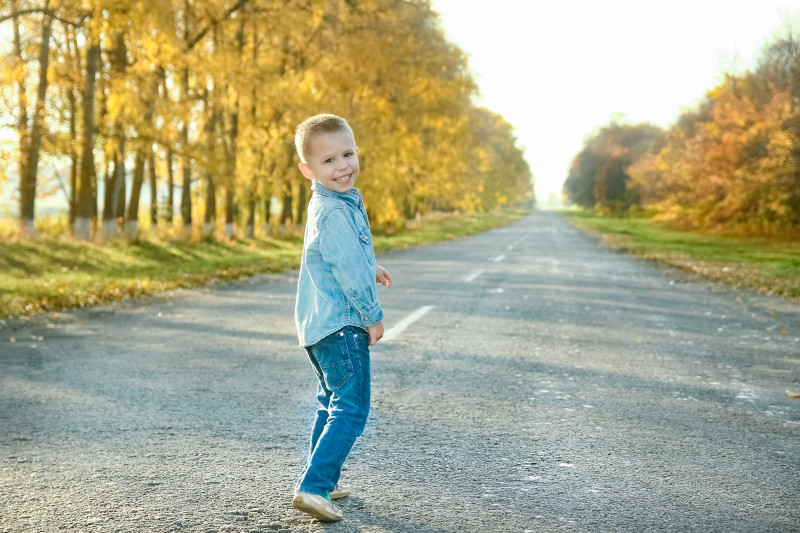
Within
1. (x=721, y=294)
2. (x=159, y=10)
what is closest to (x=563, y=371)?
(x=721, y=294)

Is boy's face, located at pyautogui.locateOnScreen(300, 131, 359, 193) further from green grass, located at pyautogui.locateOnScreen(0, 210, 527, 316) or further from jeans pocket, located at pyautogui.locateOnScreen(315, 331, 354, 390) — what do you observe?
green grass, located at pyautogui.locateOnScreen(0, 210, 527, 316)

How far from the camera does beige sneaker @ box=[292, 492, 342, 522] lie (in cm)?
322

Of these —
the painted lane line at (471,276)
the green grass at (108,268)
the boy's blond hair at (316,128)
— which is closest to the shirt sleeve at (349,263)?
the boy's blond hair at (316,128)

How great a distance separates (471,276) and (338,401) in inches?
504

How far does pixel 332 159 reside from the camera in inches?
131

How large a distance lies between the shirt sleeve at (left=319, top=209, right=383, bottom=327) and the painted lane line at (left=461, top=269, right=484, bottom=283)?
38.3ft

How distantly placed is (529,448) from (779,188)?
2914 cm

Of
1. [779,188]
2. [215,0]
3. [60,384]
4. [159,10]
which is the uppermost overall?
[215,0]

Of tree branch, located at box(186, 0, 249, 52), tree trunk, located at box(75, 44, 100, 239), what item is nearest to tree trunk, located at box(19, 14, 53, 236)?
tree trunk, located at box(75, 44, 100, 239)

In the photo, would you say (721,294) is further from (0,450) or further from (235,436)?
(0,450)

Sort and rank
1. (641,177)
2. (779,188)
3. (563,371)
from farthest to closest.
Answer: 1. (641,177)
2. (779,188)
3. (563,371)

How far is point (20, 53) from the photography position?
1008 inches

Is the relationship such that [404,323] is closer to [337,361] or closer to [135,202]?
[337,361]

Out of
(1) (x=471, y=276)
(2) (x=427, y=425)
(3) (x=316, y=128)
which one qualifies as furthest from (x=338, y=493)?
(1) (x=471, y=276)
